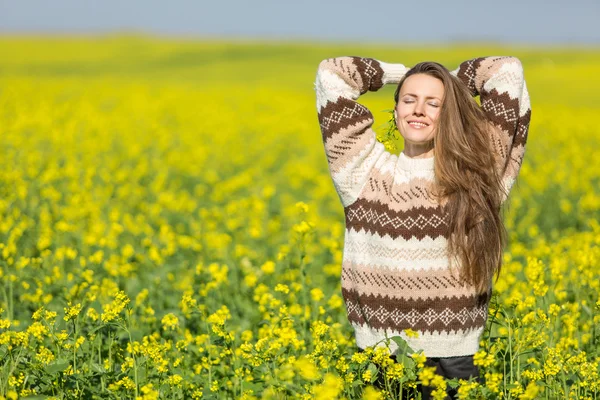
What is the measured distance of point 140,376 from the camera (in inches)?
124

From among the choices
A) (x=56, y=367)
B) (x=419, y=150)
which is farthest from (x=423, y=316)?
(x=56, y=367)

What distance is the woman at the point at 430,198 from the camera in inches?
110

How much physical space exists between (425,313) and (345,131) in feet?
2.31

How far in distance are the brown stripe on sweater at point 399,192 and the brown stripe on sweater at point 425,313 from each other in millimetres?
330

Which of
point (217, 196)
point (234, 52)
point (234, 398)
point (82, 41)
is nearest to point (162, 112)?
point (217, 196)

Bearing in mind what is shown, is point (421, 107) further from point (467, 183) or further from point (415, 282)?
point (415, 282)

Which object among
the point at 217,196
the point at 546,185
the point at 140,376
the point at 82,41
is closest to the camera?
the point at 140,376

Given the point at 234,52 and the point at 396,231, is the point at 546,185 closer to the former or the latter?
the point at 396,231

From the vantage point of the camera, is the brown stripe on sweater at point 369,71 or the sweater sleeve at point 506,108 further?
the brown stripe on sweater at point 369,71

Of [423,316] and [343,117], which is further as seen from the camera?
[343,117]

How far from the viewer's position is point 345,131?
2928mm

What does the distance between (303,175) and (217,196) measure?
7.02 feet

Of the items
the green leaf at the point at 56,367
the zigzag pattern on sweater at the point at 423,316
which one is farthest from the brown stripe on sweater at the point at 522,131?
the green leaf at the point at 56,367

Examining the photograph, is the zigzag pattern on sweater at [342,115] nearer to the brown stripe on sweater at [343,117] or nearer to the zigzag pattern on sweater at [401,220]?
the brown stripe on sweater at [343,117]
